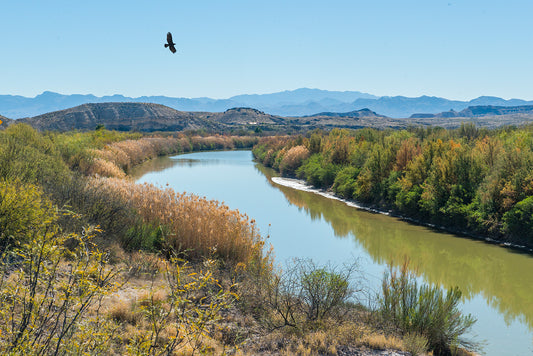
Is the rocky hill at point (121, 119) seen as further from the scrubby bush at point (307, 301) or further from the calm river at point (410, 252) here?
the scrubby bush at point (307, 301)

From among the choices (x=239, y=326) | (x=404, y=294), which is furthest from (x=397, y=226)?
(x=239, y=326)

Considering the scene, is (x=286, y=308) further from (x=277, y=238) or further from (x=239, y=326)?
(x=277, y=238)

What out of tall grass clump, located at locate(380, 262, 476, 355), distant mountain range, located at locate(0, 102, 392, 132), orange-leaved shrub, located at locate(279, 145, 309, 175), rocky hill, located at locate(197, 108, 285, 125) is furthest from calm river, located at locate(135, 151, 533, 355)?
rocky hill, located at locate(197, 108, 285, 125)

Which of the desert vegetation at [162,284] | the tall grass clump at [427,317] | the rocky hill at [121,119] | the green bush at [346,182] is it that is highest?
the rocky hill at [121,119]

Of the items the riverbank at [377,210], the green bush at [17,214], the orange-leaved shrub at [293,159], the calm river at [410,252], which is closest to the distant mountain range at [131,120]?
the orange-leaved shrub at [293,159]

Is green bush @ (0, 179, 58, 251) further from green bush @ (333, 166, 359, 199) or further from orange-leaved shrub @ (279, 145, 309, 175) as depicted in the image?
orange-leaved shrub @ (279, 145, 309, 175)

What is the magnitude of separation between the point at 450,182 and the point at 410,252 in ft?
18.3

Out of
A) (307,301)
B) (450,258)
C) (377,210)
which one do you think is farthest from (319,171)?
(307,301)

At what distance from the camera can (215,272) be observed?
9.33 metres

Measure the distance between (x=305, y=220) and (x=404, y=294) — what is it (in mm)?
14043

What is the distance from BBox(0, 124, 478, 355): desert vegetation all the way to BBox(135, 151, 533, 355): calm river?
1.27 meters

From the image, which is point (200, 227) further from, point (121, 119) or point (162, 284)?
point (121, 119)

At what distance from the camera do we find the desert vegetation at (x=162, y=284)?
4.14 meters

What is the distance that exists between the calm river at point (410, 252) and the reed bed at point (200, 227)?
0.82 m
